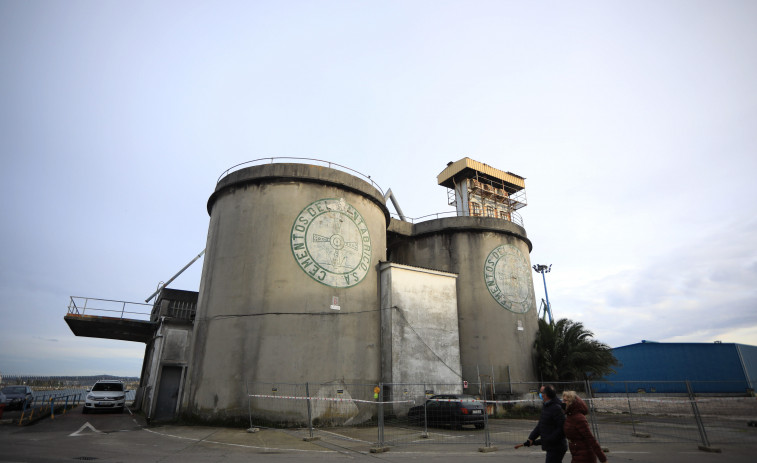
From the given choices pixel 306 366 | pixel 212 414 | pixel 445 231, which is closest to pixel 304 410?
pixel 306 366

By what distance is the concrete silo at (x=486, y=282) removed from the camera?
73.0 feet

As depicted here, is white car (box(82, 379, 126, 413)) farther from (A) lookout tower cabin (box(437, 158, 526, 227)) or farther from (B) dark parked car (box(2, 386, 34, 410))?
(A) lookout tower cabin (box(437, 158, 526, 227))

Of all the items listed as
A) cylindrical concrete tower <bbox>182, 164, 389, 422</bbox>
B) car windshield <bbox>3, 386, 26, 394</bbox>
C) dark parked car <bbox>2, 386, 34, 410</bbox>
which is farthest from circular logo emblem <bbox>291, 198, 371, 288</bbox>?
car windshield <bbox>3, 386, 26, 394</bbox>

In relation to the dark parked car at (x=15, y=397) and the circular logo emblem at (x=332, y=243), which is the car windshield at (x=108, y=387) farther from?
the circular logo emblem at (x=332, y=243)

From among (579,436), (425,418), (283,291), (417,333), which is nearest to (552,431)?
(579,436)

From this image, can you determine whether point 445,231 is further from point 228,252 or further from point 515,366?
point 228,252

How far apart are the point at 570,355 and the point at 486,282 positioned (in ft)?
19.7

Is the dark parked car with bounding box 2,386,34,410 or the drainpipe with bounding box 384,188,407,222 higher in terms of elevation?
the drainpipe with bounding box 384,188,407,222

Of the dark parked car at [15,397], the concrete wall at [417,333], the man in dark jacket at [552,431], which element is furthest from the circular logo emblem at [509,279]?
the dark parked car at [15,397]

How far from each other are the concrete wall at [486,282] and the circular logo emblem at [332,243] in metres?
5.96

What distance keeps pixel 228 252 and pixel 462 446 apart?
1212 centimetres

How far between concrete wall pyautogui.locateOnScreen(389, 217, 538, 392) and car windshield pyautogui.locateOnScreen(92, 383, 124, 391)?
17140mm

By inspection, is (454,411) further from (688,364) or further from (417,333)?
(688,364)

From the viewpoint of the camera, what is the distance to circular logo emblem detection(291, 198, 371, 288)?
1758 cm
